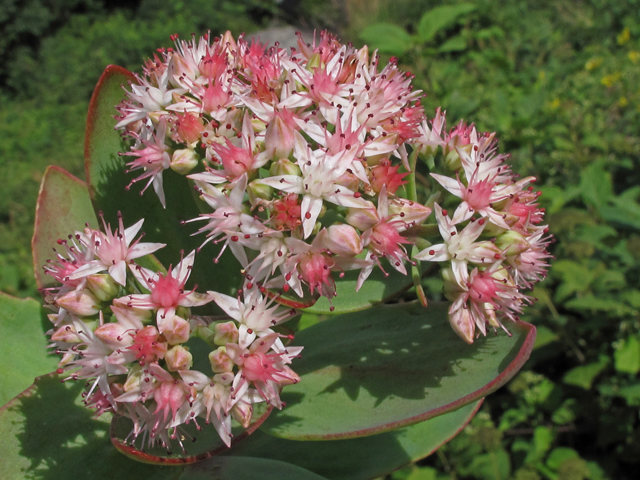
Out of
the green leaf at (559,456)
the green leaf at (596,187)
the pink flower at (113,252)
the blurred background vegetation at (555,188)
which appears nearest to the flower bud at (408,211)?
the pink flower at (113,252)

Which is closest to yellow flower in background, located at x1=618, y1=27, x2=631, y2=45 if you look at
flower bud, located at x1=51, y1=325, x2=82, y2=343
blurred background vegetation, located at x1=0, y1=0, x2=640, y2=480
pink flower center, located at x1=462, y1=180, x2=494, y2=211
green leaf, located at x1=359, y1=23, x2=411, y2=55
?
blurred background vegetation, located at x1=0, y1=0, x2=640, y2=480

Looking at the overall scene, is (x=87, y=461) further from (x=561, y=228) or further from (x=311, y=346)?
(x=561, y=228)

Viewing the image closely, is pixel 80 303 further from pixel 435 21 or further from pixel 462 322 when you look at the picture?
pixel 435 21

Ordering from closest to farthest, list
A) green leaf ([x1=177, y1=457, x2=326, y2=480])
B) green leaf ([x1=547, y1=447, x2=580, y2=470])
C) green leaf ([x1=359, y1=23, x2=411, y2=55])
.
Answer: green leaf ([x1=177, y1=457, x2=326, y2=480])
green leaf ([x1=547, y1=447, x2=580, y2=470])
green leaf ([x1=359, y1=23, x2=411, y2=55])

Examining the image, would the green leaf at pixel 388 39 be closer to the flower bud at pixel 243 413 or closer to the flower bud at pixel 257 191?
the flower bud at pixel 257 191

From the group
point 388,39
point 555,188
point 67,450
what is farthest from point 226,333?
point 388,39

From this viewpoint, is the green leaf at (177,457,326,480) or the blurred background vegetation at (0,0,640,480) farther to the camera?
the blurred background vegetation at (0,0,640,480)

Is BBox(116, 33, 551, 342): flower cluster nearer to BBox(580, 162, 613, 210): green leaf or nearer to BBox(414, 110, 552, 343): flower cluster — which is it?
BBox(414, 110, 552, 343): flower cluster
